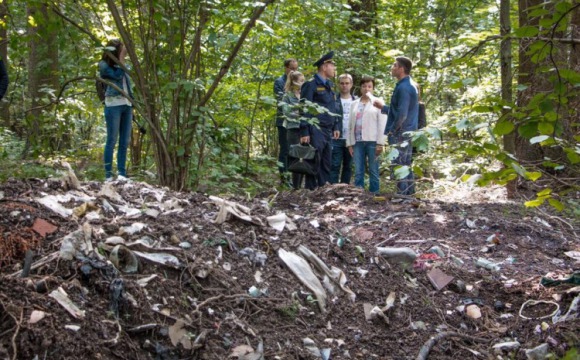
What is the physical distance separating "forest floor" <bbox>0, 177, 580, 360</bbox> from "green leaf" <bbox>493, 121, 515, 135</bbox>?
3.50 ft

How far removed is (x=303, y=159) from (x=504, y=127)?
18.2 ft

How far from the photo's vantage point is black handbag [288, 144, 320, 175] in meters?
8.28

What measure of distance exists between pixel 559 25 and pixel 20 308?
2.96 m

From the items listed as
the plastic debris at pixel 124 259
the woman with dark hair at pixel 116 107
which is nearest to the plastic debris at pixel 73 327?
the plastic debris at pixel 124 259

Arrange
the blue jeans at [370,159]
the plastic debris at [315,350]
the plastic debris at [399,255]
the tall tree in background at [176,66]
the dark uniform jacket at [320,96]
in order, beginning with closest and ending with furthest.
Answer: the plastic debris at [315,350], the plastic debris at [399,255], the tall tree in background at [176,66], the dark uniform jacket at [320,96], the blue jeans at [370,159]

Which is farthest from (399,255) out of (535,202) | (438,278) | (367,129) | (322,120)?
(322,120)

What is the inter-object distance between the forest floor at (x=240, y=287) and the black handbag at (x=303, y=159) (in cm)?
262

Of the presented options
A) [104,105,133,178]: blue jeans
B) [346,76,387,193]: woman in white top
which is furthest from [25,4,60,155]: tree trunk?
[346,76,387,193]: woman in white top

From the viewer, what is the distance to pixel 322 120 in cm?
841

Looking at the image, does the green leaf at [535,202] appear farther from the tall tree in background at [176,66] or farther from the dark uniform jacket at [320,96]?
the dark uniform jacket at [320,96]

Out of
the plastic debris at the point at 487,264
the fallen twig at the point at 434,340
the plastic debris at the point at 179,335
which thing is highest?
the plastic debris at the point at 487,264

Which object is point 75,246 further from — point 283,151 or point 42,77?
point 42,77

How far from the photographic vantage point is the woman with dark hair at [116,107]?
22.3 ft

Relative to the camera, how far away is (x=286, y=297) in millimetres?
3758
